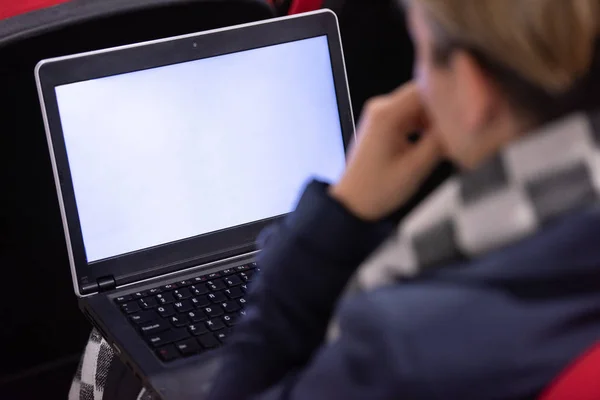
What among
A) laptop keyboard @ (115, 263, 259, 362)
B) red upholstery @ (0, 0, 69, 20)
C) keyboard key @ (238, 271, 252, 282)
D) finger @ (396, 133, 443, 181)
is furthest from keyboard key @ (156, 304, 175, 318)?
red upholstery @ (0, 0, 69, 20)

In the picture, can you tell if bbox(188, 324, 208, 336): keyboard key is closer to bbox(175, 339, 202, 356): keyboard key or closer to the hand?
bbox(175, 339, 202, 356): keyboard key

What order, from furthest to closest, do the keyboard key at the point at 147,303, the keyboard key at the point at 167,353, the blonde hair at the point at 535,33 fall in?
the keyboard key at the point at 147,303 < the keyboard key at the point at 167,353 < the blonde hair at the point at 535,33

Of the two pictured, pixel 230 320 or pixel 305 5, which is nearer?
pixel 230 320

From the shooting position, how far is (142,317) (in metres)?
0.91

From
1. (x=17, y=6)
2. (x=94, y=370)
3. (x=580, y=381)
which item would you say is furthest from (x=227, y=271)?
(x=17, y=6)

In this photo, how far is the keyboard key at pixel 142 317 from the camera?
0.91 metres

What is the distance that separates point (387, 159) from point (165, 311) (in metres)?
0.37

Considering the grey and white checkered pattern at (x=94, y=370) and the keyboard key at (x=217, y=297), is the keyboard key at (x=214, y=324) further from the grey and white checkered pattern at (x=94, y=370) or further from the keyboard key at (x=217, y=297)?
the grey and white checkered pattern at (x=94, y=370)

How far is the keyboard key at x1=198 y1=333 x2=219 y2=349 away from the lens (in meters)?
0.86

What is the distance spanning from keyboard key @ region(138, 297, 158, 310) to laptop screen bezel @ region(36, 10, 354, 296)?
5cm

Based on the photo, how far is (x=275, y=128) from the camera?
1088 millimetres

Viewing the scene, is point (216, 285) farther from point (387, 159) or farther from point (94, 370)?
point (387, 159)

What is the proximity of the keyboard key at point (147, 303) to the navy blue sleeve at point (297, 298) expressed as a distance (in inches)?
10.9

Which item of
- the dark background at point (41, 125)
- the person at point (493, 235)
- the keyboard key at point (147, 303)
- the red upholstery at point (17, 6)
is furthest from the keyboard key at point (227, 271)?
the red upholstery at point (17, 6)
